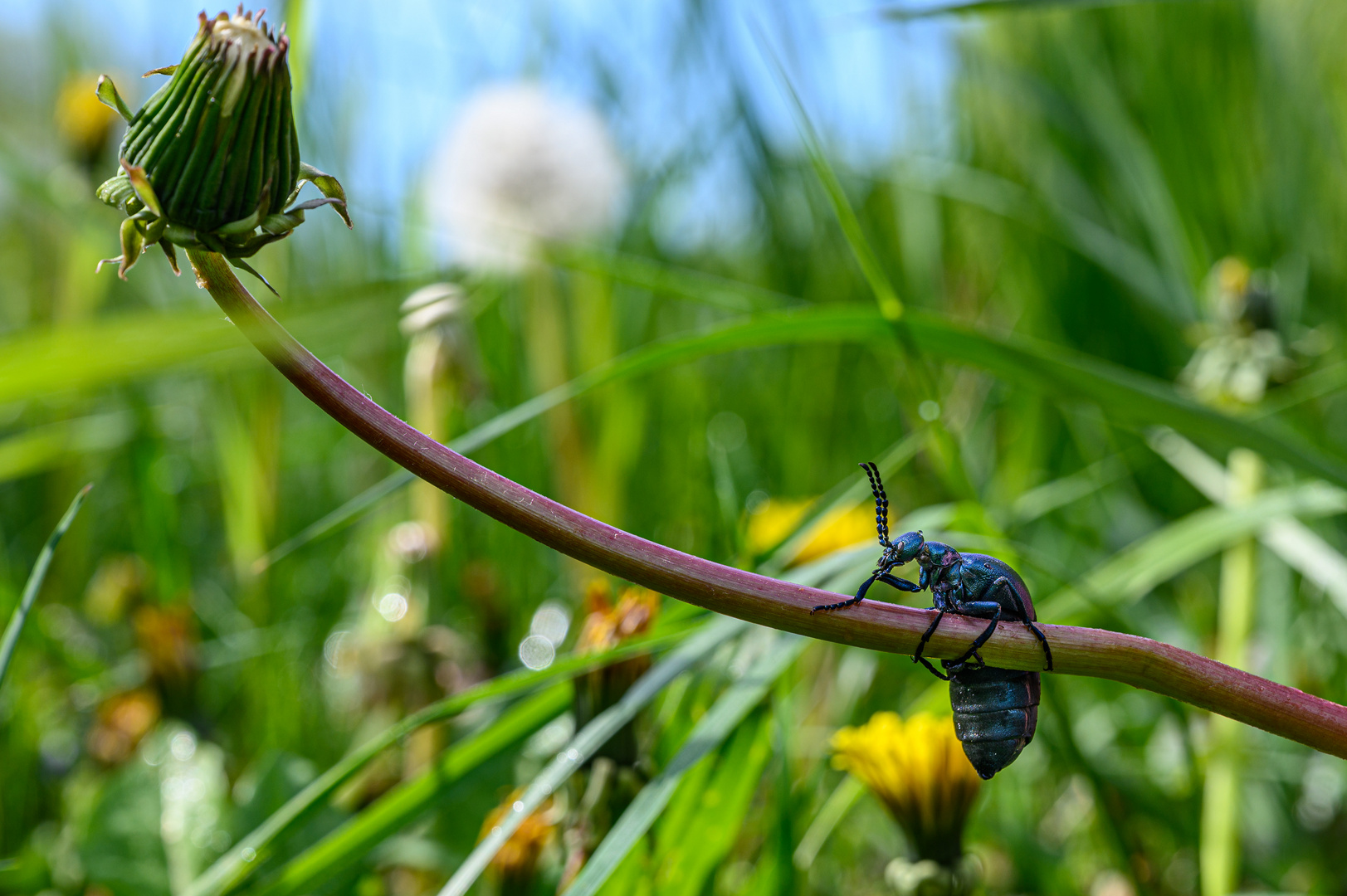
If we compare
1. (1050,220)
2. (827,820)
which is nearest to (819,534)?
(827,820)

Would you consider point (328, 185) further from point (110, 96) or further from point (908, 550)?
point (908, 550)

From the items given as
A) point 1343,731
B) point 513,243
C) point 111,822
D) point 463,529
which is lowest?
point 463,529

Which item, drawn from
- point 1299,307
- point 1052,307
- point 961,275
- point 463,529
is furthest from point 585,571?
point 961,275

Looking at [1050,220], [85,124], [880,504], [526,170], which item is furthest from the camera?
[526,170]

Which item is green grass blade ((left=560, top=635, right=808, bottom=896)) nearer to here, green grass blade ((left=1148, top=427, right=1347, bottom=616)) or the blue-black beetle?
the blue-black beetle

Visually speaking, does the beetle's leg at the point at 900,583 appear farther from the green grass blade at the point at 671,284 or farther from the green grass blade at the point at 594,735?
the green grass blade at the point at 671,284

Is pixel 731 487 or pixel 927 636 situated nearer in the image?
pixel 927 636

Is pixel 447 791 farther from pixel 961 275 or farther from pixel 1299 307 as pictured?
pixel 961 275
